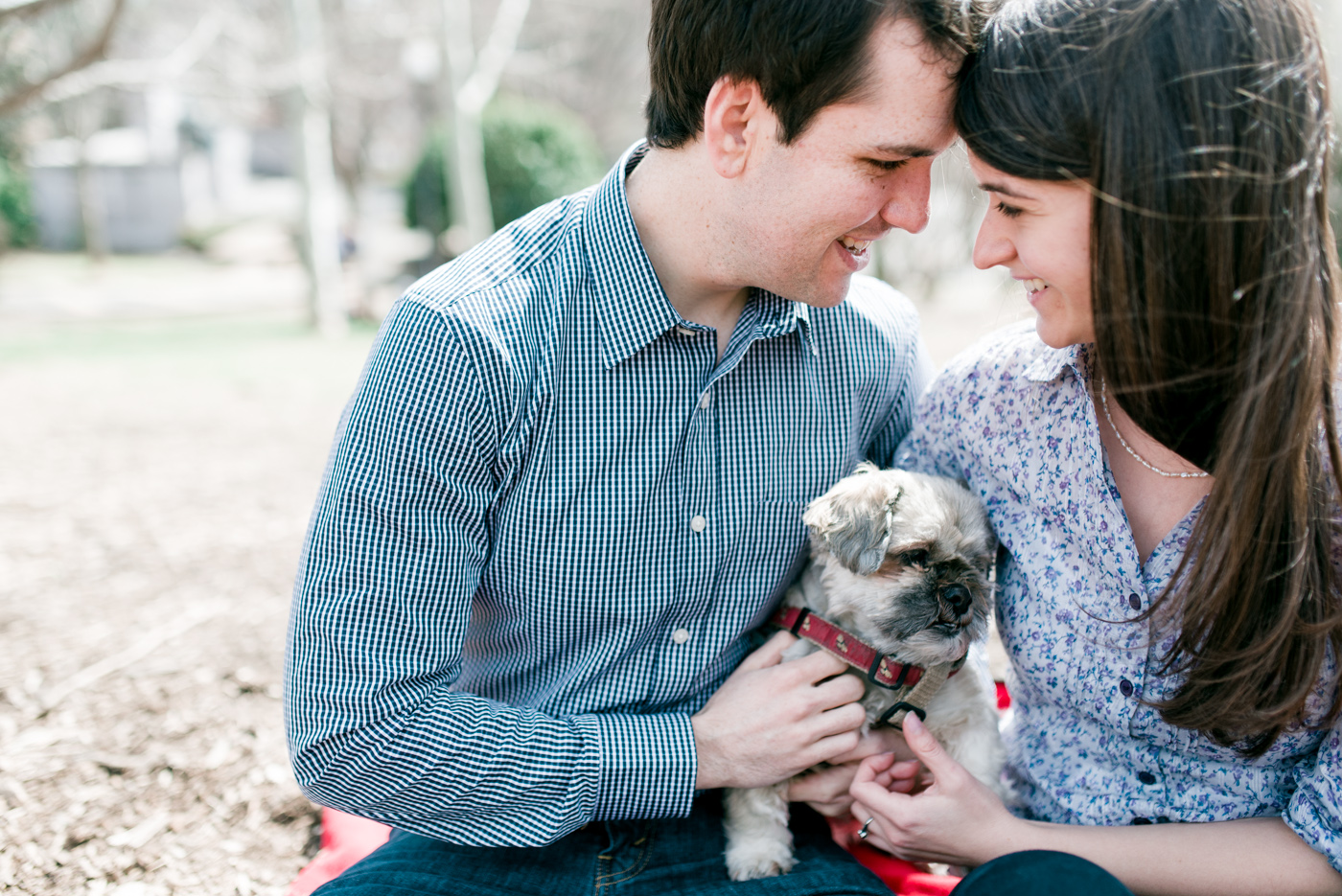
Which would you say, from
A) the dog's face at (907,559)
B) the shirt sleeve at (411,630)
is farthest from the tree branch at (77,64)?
the dog's face at (907,559)

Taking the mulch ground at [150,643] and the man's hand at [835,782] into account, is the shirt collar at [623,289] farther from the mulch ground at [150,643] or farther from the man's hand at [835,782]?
the mulch ground at [150,643]

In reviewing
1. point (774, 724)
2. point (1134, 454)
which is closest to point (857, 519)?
point (774, 724)

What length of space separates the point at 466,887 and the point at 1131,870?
1.42 metres

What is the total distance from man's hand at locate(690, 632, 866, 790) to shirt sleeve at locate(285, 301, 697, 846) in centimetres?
31

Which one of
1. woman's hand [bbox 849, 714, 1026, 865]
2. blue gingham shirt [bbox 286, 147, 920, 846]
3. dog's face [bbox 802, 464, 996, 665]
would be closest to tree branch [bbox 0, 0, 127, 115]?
blue gingham shirt [bbox 286, 147, 920, 846]

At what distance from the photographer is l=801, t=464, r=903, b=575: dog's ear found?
7.97ft

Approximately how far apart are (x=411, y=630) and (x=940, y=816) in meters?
1.26

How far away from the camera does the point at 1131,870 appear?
2102mm

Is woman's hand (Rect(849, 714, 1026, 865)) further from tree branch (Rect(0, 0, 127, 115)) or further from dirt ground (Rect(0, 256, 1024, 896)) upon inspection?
tree branch (Rect(0, 0, 127, 115))

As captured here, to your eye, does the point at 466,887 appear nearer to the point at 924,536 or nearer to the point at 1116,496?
the point at 924,536

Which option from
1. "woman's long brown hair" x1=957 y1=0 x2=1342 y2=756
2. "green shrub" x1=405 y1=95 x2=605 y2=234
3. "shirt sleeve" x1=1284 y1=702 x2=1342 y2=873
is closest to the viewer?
"woman's long brown hair" x1=957 y1=0 x2=1342 y2=756

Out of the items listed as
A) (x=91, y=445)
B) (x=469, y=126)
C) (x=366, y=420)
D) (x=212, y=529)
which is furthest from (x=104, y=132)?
(x=366, y=420)

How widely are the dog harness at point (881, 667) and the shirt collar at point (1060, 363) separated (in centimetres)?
80

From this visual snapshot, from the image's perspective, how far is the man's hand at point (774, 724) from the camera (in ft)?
7.64
